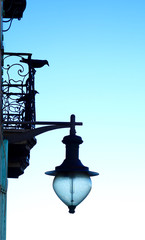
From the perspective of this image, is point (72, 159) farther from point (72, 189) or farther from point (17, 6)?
point (17, 6)

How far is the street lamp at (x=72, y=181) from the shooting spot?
6730 millimetres

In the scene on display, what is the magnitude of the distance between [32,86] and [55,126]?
639 cm


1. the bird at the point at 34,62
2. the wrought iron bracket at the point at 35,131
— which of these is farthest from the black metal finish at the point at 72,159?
the bird at the point at 34,62

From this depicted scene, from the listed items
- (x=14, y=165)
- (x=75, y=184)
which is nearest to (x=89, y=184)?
(x=75, y=184)

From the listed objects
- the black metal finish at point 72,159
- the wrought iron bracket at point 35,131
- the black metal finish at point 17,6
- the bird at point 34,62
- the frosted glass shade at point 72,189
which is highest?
the black metal finish at point 17,6

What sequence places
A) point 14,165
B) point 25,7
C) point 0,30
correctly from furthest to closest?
point 25,7, point 14,165, point 0,30

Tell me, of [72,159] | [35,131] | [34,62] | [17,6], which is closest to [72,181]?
[72,159]

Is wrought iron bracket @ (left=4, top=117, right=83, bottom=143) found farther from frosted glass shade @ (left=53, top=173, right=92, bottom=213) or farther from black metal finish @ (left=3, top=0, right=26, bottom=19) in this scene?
black metal finish @ (left=3, top=0, right=26, bottom=19)

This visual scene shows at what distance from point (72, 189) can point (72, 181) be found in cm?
9

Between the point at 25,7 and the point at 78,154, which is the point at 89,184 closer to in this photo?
the point at 78,154

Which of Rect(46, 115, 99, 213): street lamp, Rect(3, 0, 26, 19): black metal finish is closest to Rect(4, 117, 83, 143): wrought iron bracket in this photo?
Rect(46, 115, 99, 213): street lamp

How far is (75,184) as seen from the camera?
6.77 metres

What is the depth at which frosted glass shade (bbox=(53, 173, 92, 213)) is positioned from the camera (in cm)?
673

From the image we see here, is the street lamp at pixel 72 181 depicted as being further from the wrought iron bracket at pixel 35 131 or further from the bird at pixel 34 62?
the bird at pixel 34 62
